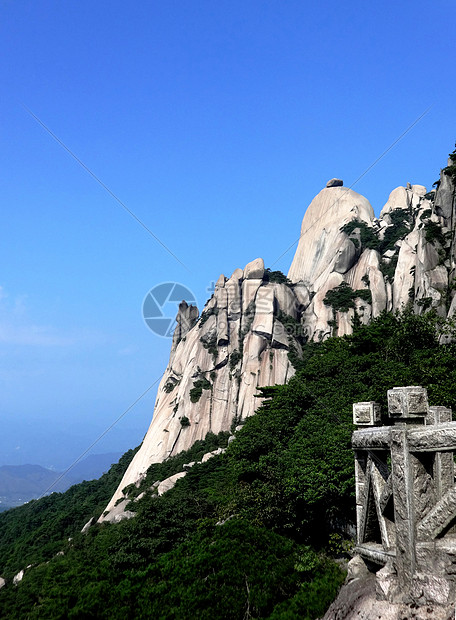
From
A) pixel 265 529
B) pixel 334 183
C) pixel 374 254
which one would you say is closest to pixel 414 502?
pixel 265 529

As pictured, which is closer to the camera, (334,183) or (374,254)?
(374,254)

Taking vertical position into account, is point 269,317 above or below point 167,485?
above

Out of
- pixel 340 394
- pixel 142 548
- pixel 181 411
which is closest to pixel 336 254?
pixel 181 411

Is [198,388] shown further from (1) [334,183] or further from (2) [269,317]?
(1) [334,183]

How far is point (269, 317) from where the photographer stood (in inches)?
2062

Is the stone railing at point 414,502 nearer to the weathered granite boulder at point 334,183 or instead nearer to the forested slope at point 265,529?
the forested slope at point 265,529

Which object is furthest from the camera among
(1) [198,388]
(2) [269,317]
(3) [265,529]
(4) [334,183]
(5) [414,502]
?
(4) [334,183]

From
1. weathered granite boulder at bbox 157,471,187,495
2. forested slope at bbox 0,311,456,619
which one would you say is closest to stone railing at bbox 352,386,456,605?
forested slope at bbox 0,311,456,619

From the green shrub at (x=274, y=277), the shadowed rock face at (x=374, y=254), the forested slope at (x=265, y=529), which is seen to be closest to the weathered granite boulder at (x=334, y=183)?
the shadowed rock face at (x=374, y=254)

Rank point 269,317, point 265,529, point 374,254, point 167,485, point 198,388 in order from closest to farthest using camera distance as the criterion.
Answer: point 265,529 → point 167,485 → point 269,317 → point 374,254 → point 198,388

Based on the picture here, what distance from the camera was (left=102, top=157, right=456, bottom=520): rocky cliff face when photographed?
50.1 metres

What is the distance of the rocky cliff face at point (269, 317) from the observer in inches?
1973

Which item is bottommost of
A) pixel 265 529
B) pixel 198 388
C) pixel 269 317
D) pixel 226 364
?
pixel 265 529

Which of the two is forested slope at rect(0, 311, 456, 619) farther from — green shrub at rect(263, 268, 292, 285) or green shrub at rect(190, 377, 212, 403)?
green shrub at rect(263, 268, 292, 285)
